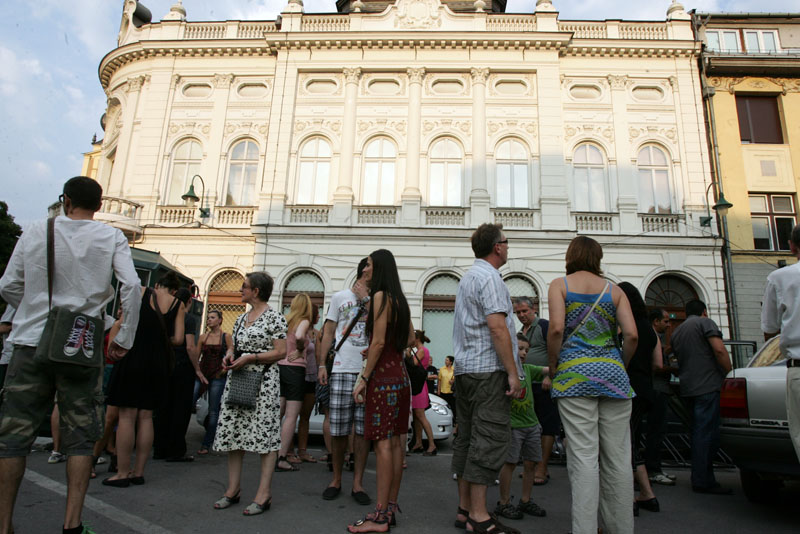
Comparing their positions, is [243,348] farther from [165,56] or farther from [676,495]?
[165,56]

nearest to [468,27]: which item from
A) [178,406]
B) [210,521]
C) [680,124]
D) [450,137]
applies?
[450,137]

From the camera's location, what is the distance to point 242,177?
18781 millimetres

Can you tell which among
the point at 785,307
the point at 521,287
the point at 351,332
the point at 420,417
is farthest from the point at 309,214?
the point at 785,307

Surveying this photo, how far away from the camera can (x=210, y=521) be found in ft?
12.3

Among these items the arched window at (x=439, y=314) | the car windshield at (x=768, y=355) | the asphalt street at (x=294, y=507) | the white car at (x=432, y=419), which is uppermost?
the arched window at (x=439, y=314)

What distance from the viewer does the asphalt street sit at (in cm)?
370

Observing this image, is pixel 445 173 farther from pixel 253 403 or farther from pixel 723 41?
pixel 253 403

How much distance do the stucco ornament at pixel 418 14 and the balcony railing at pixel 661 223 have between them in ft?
35.1

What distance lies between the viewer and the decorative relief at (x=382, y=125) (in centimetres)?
1847

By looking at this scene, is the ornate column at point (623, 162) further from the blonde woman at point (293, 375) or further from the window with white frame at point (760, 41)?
the blonde woman at point (293, 375)

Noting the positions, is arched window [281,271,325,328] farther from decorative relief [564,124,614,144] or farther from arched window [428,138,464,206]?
decorative relief [564,124,614,144]

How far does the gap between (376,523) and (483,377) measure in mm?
1339

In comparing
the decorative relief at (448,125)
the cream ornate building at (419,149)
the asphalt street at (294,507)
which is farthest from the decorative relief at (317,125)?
the asphalt street at (294,507)

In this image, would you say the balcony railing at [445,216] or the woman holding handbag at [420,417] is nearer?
the woman holding handbag at [420,417]
